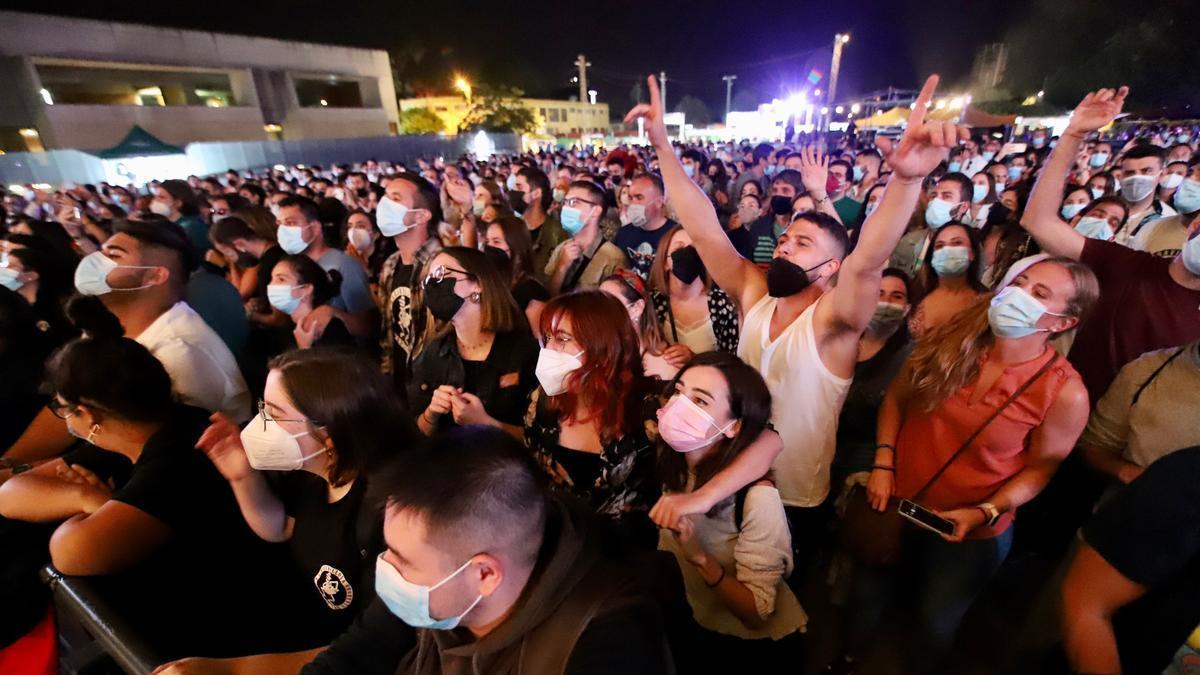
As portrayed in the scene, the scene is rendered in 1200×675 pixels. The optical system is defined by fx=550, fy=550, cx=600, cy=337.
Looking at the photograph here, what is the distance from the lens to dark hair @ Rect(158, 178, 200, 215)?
770 cm

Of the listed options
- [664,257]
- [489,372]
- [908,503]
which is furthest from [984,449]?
[489,372]

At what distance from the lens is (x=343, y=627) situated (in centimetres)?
194

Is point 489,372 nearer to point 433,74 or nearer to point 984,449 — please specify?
point 984,449

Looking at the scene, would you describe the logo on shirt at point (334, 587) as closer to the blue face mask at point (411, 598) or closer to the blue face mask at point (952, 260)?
the blue face mask at point (411, 598)

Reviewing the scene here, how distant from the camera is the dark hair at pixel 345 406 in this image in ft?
6.57

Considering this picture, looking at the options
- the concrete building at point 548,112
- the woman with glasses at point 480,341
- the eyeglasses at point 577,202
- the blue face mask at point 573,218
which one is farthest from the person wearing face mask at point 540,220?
the concrete building at point 548,112

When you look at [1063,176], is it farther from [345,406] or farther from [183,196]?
[183,196]

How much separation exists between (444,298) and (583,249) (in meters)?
1.82

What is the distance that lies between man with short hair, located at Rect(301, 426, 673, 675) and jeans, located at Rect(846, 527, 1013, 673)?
1.57 meters

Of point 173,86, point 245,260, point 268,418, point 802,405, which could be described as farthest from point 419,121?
point 802,405

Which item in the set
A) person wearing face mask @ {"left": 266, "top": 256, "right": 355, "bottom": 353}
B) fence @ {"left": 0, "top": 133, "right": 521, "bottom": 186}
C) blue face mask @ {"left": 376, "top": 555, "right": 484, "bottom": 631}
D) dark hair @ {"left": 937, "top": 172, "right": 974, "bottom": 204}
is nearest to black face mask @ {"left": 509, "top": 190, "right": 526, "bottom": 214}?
person wearing face mask @ {"left": 266, "top": 256, "right": 355, "bottom": 353}

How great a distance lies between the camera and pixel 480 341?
9.80ft

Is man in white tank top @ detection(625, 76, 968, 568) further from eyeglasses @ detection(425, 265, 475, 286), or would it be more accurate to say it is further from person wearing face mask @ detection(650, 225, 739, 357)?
eyeglasses @ detection(425, 265, 475, 286)

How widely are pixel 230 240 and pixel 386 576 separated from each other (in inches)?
191
